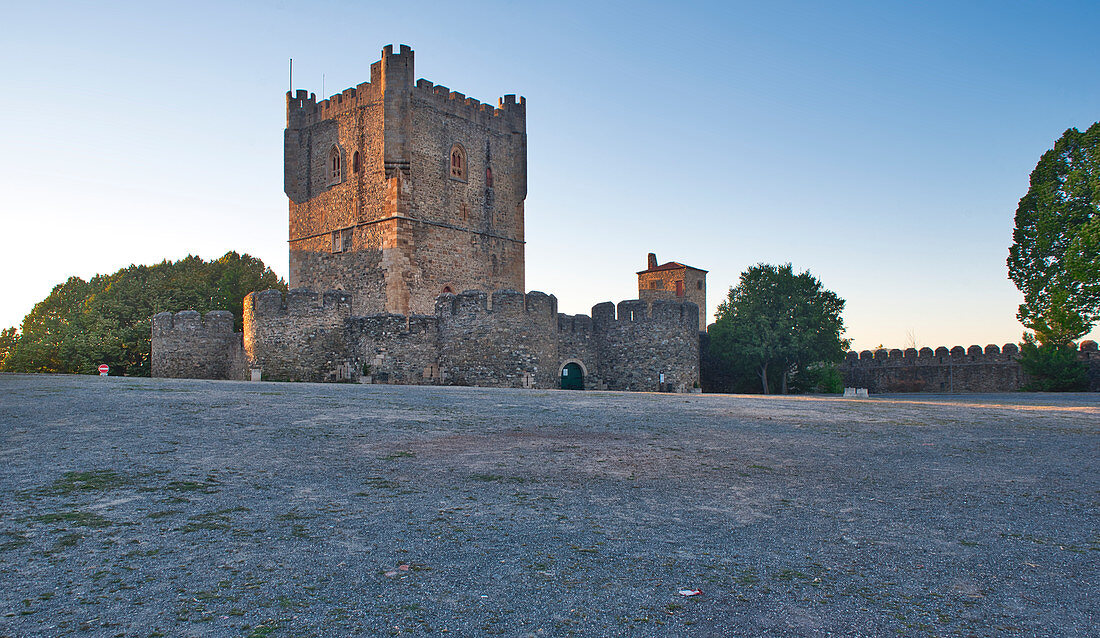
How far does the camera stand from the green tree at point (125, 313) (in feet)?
104

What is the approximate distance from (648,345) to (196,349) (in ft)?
52.6

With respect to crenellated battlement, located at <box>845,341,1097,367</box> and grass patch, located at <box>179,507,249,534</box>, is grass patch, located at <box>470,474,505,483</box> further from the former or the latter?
crenellated battlement, located at <box>845,341,1097,367</box>

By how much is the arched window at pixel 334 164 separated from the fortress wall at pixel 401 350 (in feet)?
50.3

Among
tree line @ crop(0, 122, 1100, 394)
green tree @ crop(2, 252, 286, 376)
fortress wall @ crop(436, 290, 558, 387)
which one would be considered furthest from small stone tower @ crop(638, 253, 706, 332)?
fortress wall @ crop(436, 290, 558, 387)

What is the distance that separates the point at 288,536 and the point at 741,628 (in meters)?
2.66

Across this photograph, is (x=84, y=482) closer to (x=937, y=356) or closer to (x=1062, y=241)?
(x=1062, y=241)

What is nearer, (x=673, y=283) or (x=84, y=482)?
(x=84, y=482)

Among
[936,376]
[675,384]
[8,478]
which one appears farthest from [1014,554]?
[936,376]

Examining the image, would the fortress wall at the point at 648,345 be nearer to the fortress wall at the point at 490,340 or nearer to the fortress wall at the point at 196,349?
the fortress wall at the point at 490,340

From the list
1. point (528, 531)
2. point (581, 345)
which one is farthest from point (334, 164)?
point (528, 531)

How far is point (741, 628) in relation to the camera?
306cm

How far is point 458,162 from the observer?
35.6 m

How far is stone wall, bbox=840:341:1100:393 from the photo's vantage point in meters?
33.7

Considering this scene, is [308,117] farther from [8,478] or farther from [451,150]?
[8,478]
